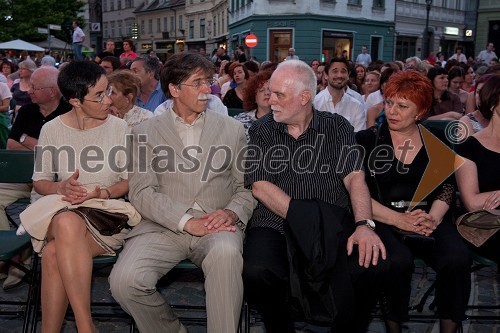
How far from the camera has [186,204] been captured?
3.46 metres

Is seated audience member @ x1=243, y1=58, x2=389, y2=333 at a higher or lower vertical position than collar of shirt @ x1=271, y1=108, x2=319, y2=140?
lower

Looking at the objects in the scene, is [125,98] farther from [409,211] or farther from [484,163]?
[484,163]

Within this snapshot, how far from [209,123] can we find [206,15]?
202 ft

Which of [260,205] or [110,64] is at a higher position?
[110,64]

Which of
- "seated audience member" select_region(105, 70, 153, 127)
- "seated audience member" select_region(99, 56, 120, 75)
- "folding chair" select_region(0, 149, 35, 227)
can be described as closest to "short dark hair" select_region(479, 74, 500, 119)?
"seated audience member" select_region(105, 70, 153, 127)

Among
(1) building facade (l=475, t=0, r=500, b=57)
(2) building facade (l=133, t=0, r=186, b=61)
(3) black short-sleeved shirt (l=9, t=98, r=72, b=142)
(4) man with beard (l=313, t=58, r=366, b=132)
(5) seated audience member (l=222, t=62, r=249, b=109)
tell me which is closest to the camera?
(3) black short-sleeved shirt (l=9, t=98, r=72, b=142)

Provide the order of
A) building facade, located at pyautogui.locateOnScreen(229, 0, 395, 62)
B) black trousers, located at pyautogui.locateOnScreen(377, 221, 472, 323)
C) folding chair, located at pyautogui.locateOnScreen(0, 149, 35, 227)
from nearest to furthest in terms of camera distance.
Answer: black trousers, located at pyautogui.locateOnScreen(377, 221, 472, 323), folding chair, located at pyautogui.locateOnScreen(0, 149, 35, 227), building facade, located at pyautogui.locateOnScreen(229, 0, 395, 62)

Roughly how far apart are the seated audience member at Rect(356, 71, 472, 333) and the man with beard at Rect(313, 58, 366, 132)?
108 inches

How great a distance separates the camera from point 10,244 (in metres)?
3.44

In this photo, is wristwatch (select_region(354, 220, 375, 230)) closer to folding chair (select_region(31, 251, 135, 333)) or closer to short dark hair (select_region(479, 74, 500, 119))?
short dark hair (select_region(479, 74, 500, 119))

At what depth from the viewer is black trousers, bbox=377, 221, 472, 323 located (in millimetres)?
3125

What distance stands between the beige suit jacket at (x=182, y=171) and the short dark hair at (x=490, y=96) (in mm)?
1808

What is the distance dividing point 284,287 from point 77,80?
199 cm

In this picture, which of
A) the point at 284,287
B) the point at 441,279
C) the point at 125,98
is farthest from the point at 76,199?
the point at 441,279
